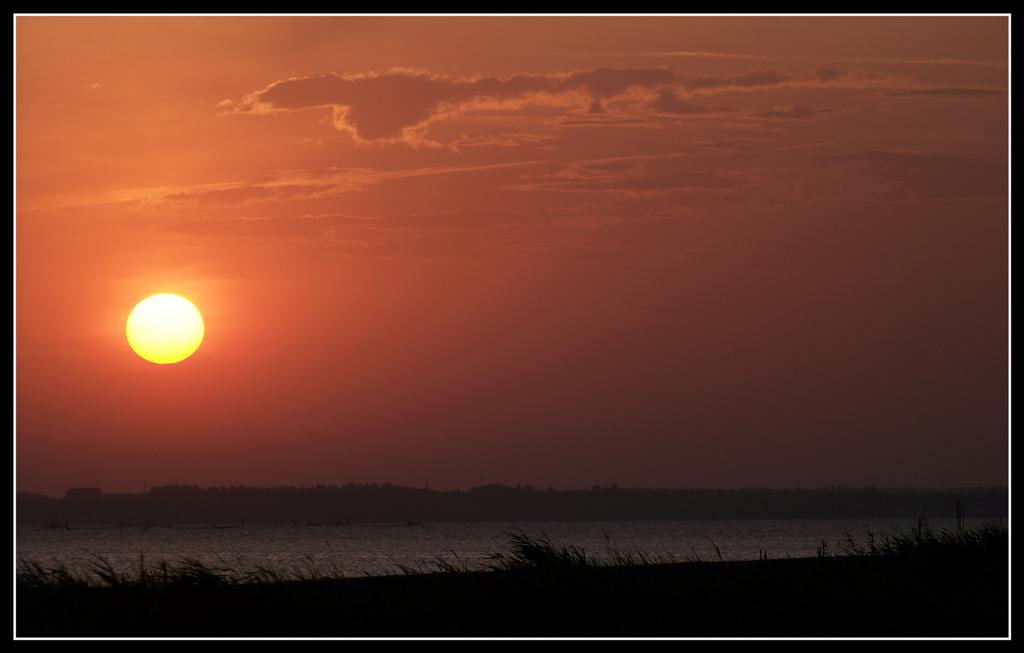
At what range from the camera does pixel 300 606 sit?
58.5 feet

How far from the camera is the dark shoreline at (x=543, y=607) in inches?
673

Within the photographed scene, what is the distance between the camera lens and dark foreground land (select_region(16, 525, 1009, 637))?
56.2 feet

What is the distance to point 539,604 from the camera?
58.7 ft

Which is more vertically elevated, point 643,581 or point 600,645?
point 643,581

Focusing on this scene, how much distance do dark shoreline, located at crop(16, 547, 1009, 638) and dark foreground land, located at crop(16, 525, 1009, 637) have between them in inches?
0.8

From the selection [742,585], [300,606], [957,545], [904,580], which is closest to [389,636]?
[300,606]

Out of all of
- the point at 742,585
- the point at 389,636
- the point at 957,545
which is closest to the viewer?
the point at 389,636

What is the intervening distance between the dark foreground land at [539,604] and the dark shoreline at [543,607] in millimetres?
21


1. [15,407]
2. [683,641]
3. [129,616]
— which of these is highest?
[15,407]

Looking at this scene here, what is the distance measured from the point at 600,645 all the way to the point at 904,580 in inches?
234

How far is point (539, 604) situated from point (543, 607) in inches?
3.9

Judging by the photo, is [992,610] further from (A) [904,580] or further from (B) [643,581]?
(B) [643,581]

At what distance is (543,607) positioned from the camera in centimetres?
1783

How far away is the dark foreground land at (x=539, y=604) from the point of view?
1712 centimetres
